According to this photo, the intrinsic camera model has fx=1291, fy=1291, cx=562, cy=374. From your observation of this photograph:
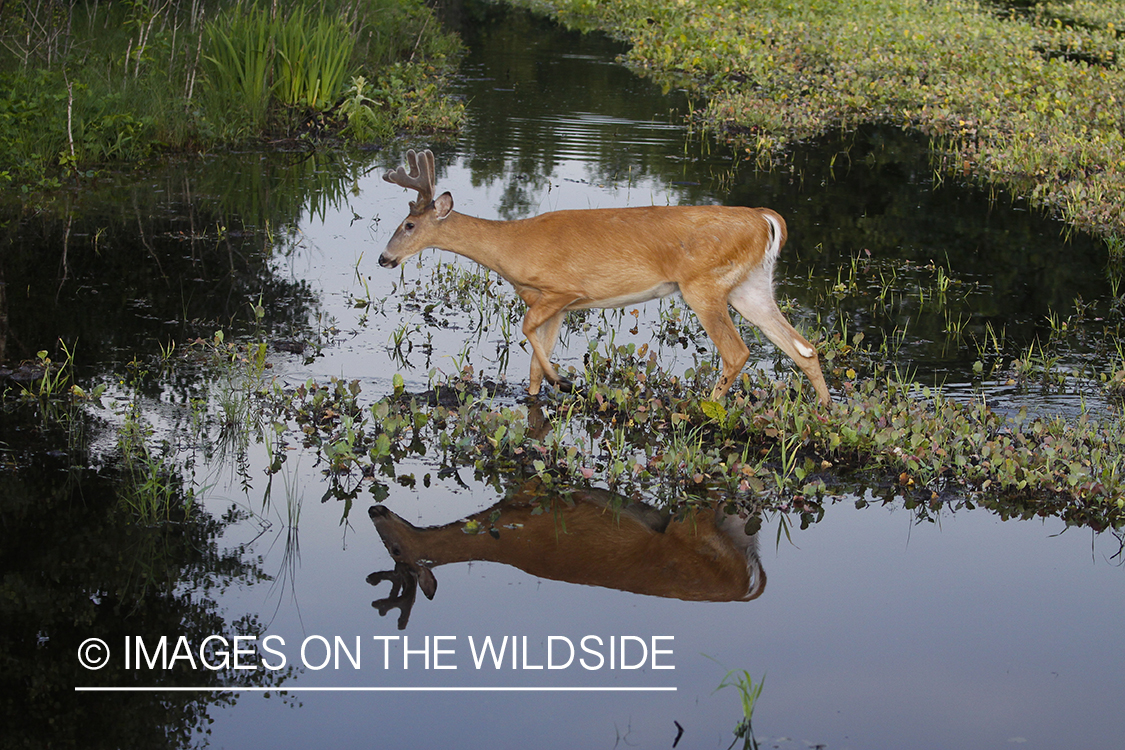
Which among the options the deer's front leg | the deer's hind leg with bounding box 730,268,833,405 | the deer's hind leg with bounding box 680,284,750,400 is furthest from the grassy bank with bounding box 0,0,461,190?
the deer's hind leg with bounding box 730,268,833,405

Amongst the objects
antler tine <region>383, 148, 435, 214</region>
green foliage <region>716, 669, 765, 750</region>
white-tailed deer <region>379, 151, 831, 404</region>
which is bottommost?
green foliage <region>716, 669, 765, 750</region>

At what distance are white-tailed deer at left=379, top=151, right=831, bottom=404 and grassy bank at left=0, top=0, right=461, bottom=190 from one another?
216 inches

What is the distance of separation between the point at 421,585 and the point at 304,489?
1196mm

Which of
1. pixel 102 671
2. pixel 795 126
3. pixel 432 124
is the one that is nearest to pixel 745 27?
pixel 795 126

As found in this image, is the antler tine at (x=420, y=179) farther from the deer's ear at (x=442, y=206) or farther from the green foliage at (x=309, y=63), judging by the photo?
the green foliage at (x=309, y=63)

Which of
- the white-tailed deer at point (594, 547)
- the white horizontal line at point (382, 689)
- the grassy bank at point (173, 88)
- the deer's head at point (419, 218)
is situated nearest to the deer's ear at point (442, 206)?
the deer's head at point (419, 218)

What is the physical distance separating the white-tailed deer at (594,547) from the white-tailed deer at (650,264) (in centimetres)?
152

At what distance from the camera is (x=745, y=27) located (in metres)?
25.1

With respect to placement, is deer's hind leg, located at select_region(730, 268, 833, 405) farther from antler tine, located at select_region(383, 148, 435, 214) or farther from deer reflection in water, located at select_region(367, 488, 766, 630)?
antler tine, located at select_region(383, 148, 435, 214)

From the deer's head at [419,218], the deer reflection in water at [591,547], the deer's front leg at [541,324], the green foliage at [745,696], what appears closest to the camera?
the green foliage at [745,696]

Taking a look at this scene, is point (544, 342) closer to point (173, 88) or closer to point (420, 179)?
point (420, 179)

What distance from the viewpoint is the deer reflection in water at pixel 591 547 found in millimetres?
5688

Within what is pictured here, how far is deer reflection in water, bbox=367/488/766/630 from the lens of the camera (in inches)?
224

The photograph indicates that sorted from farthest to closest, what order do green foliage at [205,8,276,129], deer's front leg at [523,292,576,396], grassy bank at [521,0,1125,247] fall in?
1. grassy bank at [521,0,1125,247]
2. green foliage at [205,8,276,129]
3. deer's front leg at [523,292,576,396]
